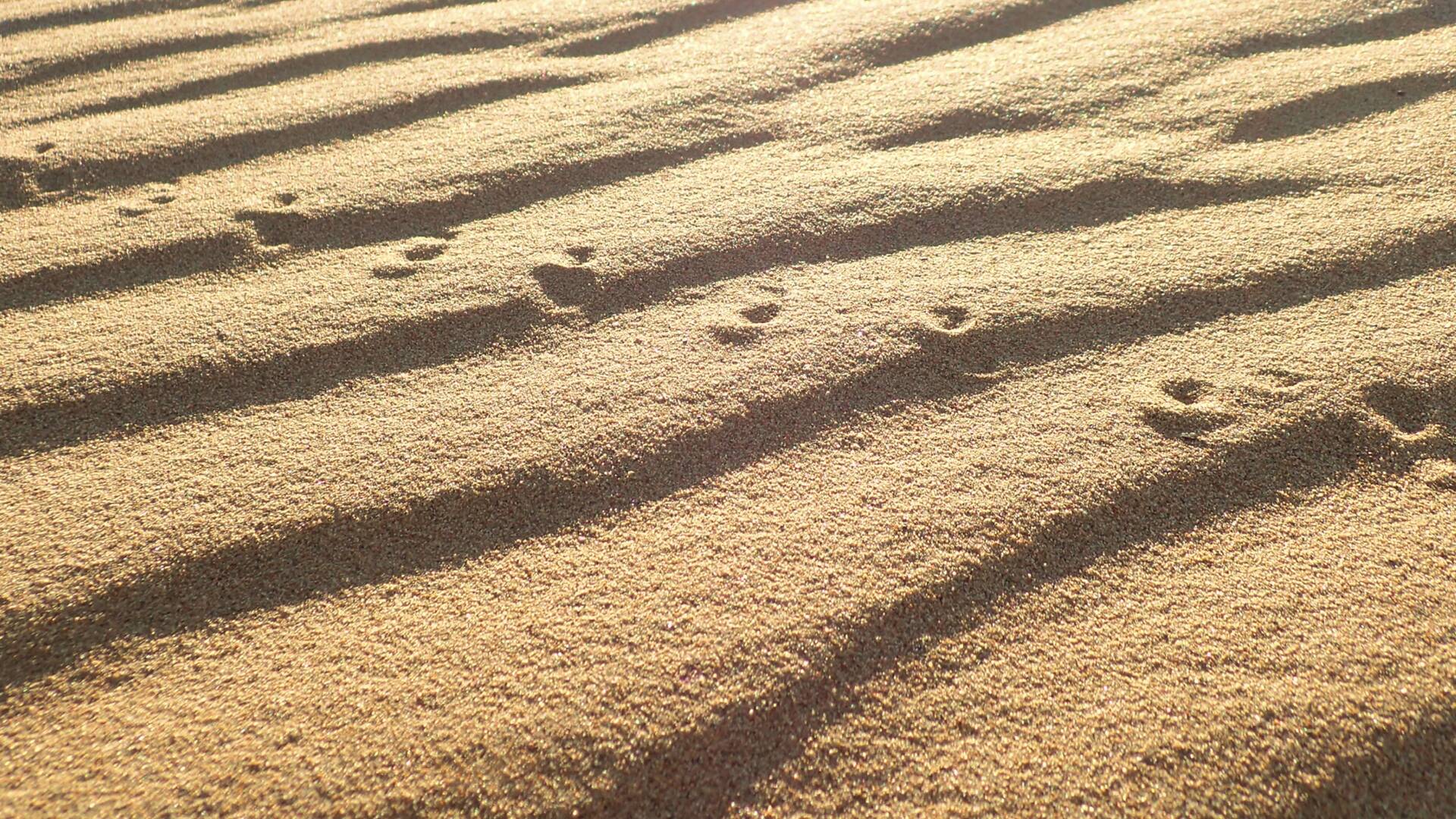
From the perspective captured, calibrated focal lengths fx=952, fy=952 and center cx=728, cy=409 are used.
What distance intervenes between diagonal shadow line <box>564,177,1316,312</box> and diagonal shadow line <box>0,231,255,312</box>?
22.4 inches

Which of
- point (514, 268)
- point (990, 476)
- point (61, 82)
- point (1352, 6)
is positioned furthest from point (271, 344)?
point (1352, 6)

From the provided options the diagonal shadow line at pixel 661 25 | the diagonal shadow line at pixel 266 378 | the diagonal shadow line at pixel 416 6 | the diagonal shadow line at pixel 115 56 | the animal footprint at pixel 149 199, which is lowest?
the diagonal shadow line at pixel 266 378

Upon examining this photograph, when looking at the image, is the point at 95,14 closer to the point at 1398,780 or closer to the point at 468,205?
the point at 468,205

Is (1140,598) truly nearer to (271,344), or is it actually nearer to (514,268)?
(514,268)

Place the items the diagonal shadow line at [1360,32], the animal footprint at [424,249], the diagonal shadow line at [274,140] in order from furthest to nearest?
1. the diagonal shadow line at [1360,32]
2. the diagonal shadow line at [274,140]
3. the animal footprint at [424,249]

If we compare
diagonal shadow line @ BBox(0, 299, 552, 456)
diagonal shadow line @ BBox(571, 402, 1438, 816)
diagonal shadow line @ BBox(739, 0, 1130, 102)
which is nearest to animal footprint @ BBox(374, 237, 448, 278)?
diagonal shadow line @ BBox(0, 299, 552, 456)

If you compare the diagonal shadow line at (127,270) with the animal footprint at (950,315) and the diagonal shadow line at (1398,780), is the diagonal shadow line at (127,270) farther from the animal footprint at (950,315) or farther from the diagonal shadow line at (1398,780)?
the diagonal shadow line at (1398,780)

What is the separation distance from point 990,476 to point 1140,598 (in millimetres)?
227

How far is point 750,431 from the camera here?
1264 millimetres

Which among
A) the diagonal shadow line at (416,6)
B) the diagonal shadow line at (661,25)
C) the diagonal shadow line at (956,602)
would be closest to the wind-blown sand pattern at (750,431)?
the diagonal shadow line at (956,602)

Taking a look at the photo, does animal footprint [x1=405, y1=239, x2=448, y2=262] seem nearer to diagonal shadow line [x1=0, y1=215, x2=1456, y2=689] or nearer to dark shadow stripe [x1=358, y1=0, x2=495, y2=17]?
diagonal shadow line [x1=0, y1=215, x2=1456, y2=689]

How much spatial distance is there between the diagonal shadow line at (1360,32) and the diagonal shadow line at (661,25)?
1.07m

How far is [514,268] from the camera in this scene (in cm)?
155

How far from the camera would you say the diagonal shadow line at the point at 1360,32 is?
2072 millimetres
